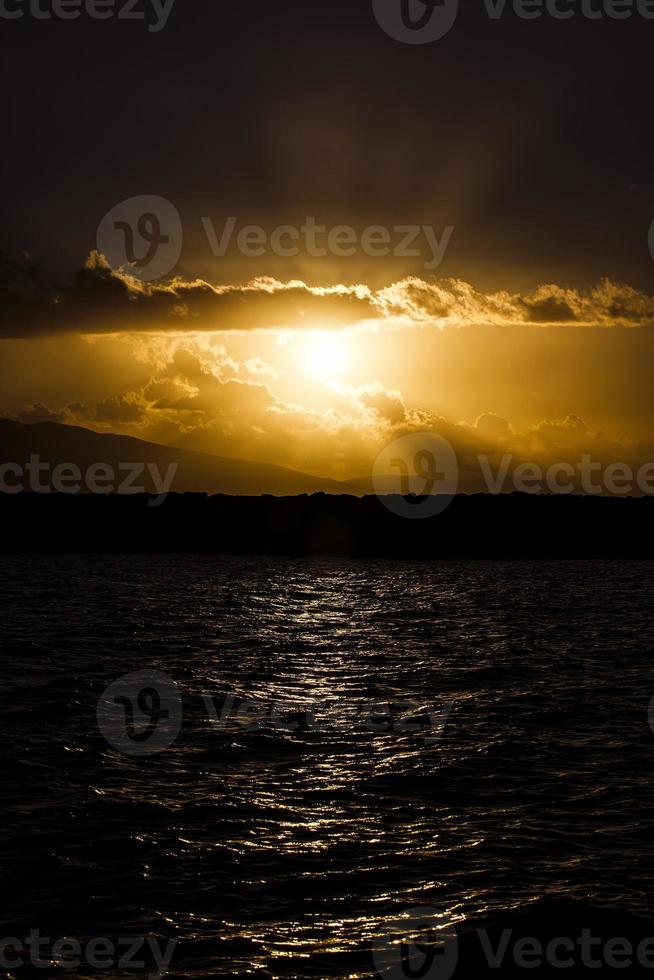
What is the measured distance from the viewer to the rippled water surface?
14.7 m

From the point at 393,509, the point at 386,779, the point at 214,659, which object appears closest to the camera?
the point at 386,779

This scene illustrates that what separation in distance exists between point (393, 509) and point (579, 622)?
2293 inches

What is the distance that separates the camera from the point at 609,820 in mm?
18125

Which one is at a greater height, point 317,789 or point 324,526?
point 324,526

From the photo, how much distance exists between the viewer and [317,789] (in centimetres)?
1984

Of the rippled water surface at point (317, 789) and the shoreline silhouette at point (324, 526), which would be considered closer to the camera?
the rippled water surface at point (317, 789)

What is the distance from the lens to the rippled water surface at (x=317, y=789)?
48.2 ft

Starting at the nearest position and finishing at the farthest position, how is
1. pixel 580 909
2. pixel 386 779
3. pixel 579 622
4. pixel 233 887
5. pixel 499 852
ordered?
1. pixel 580 909
2. pixel 233 887
3. pixel 499 852
4. pixel 386 779
5. pixel 579 622

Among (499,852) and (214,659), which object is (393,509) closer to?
(214,659)

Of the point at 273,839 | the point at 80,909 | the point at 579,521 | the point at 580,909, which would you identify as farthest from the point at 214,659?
Answer: the point at 579,521

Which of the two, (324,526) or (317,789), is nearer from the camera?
(317,789)

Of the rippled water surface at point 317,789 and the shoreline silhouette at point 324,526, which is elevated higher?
the shoreline silhouette at point 324,526

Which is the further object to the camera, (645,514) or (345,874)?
(645,514)

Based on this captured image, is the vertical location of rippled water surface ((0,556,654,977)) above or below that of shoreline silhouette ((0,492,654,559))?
below
